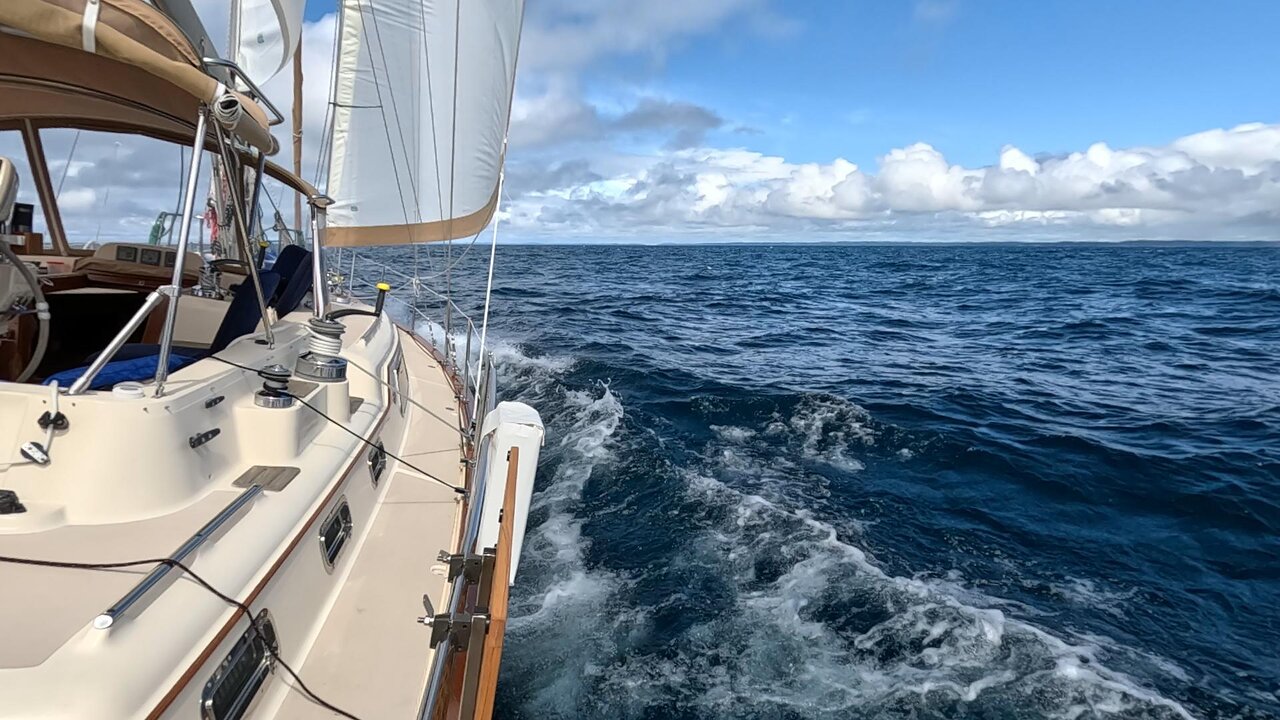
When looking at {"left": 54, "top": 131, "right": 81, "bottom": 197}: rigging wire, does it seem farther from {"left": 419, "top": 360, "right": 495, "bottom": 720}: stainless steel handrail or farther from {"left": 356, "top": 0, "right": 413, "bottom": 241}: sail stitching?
{"left": 419, "top": 360, "right": 495, "bottom": 720}: stainless steel handrail

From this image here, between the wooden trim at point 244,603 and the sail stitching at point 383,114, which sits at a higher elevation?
the sail stitching at point 383,114

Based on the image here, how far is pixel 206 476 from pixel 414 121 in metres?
5.35

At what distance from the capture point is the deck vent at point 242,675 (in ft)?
6.19

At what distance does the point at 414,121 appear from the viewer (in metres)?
7.10

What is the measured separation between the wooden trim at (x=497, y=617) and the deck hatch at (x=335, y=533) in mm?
679

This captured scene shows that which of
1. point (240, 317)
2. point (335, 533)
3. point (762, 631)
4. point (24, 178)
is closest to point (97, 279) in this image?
point (24, 178)

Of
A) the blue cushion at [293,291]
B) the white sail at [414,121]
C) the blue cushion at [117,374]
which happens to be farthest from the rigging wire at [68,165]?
the blue cushion at [117,374]

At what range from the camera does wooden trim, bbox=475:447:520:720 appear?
215 cm

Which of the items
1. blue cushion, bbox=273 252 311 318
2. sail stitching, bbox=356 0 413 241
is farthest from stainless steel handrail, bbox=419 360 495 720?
sail stitching, bbox=356 0 413 241

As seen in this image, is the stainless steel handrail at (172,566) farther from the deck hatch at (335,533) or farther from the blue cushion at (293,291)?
the blue cushion at (293,291)

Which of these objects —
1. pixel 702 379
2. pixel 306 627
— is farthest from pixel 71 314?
Answer: pixel 702 379

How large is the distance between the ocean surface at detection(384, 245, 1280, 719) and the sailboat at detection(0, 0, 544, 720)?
1.42m

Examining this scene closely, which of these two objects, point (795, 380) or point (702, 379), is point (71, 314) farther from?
point (795, 380)

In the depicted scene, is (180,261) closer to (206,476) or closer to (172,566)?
(206,476)
